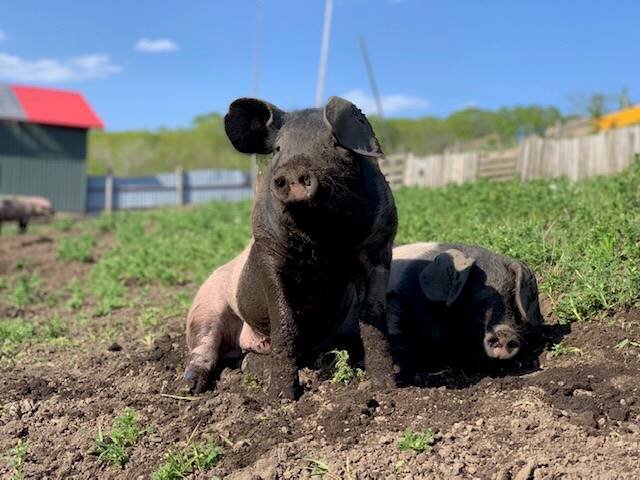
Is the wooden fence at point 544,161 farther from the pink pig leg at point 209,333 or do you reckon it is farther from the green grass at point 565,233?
the pink pig leg at point 209,333

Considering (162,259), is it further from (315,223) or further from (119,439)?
(315,223)

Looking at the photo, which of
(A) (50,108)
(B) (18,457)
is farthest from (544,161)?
(A) (50,108)

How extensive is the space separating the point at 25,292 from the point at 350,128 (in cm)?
622

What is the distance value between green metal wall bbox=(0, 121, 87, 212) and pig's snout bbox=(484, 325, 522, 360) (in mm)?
25916

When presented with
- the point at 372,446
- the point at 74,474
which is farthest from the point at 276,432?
the point at 74,474

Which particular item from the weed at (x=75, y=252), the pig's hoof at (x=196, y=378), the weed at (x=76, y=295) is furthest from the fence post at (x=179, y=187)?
the pig's hoof at (x=196, y=378)

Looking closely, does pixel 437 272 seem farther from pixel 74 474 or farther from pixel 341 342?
pixel 74 474

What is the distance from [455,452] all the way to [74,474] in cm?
181

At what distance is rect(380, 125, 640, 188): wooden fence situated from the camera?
14195 millimetres

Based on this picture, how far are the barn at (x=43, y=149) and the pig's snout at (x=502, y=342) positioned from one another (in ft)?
85.0

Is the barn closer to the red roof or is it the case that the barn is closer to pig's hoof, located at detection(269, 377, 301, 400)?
the red roof

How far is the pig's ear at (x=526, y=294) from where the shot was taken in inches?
167

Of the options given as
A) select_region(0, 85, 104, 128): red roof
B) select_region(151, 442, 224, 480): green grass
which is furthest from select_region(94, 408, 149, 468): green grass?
select_region(0, 85, 104, 128): red roof

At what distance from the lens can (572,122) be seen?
3369cm
